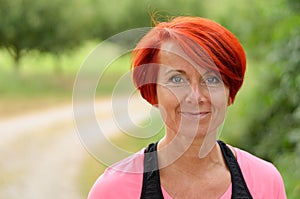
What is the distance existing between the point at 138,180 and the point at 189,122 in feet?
0.58

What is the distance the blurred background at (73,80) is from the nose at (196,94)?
0.19m

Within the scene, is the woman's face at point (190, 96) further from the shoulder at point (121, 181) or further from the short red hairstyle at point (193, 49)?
the shoulder at point (121, 181)

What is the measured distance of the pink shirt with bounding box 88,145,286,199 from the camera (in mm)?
1607

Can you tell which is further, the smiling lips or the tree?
the tree

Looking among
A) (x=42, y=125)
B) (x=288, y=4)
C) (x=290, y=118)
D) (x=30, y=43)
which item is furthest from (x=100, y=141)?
(x=30, y=43)

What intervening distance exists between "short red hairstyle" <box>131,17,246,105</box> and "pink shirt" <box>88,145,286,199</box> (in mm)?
159

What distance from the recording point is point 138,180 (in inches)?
63.5

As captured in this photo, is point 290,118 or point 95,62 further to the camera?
point 290,118

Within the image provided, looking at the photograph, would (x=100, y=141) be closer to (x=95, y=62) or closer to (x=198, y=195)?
(x=95, y=62)

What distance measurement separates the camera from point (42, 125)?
11.3 m

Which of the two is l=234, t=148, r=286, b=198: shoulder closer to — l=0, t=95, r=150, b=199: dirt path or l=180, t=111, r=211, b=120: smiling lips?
l=180, t=111, r=211, b=120: smiling lips

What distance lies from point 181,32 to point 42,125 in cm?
993

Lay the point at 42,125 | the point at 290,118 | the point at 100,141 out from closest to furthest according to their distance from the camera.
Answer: the point at 100,141 → the point at 290,118 → the point at 42,125

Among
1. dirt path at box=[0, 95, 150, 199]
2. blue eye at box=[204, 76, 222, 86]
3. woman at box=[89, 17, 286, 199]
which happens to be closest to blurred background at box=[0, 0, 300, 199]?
dirt path at box=[0, 95, 150, 199]
